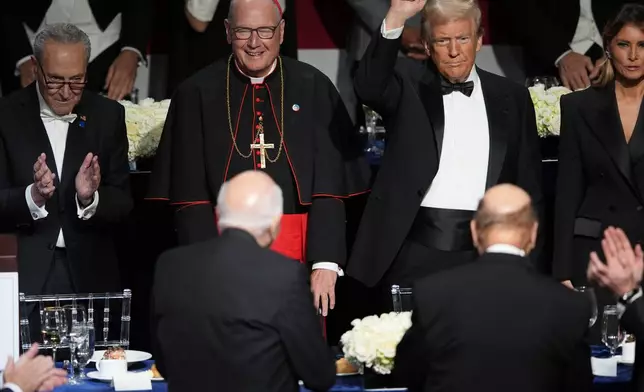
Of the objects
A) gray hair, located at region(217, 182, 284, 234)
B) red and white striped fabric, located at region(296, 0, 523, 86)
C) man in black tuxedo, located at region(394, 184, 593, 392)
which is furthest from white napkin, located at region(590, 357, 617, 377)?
red and white striped fabric, located at region(296, 0, 523, 86)

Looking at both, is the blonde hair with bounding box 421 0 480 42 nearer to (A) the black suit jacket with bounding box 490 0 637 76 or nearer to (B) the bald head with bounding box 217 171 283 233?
(B) the bald head with bounding box 217 171 283 233

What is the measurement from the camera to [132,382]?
4188 mm

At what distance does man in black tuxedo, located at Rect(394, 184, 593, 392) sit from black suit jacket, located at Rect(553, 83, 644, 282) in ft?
4.52

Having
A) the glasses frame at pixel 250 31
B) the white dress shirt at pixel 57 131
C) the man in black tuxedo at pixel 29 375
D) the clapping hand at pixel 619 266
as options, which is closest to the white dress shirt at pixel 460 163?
the glasses frame at pixel 250 31

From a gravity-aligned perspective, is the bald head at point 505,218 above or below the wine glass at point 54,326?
above

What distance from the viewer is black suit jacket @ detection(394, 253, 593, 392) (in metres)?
3.66

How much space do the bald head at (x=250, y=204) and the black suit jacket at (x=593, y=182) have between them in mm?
1665

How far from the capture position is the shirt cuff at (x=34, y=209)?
5105 millimetres

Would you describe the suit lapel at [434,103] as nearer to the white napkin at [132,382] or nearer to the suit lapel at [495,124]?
the suit lapel at [495,124]

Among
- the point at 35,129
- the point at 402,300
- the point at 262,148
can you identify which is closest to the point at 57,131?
the point at 35,129

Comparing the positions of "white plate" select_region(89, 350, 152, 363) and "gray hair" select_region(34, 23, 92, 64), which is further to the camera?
"gray hair" select_region(34, 23, 92, 64)

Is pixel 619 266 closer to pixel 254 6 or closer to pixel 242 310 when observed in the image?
pixel 242 310

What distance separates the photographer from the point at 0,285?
4227 mm

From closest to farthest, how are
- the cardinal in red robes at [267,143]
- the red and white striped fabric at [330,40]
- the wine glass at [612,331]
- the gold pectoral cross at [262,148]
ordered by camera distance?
the wine glass at [612,331]
the cardinal in red robes at [267,143]
the gold pectoral cross at [262,148]
the red and white striped fabric at [330,40]
